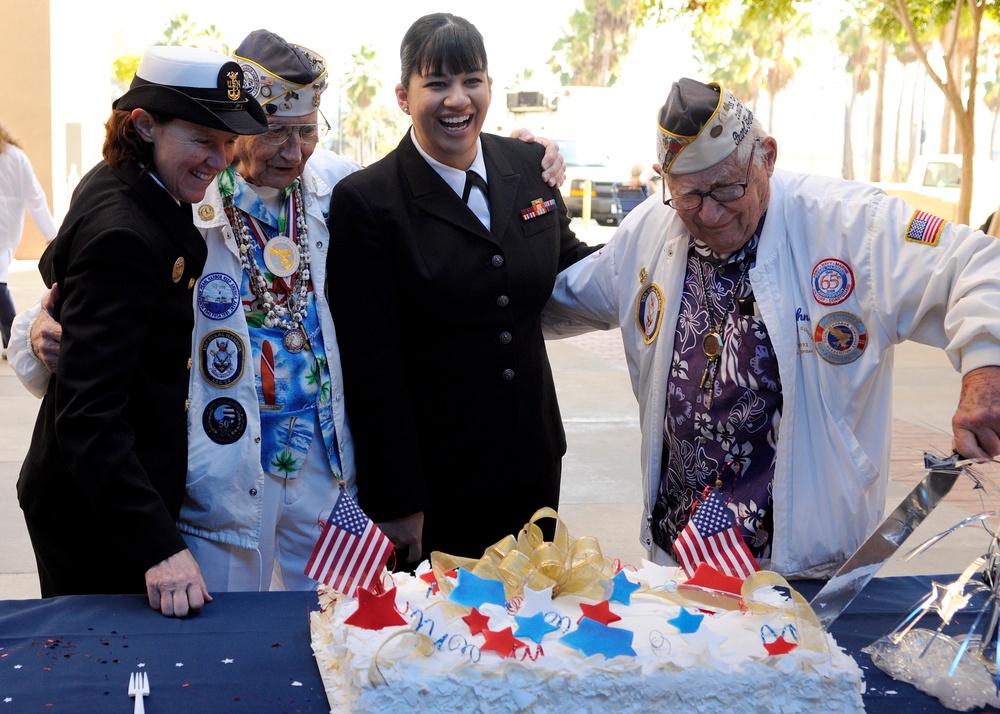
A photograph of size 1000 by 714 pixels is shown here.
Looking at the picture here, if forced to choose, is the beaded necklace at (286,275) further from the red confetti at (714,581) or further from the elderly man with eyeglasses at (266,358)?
the red confetti at (714,581)

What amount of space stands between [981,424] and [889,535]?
29 cm

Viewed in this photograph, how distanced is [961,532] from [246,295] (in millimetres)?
1645

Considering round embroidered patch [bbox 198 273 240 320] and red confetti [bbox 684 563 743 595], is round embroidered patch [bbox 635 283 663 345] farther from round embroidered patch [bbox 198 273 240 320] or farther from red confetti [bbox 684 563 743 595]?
round embroidered patch [bbox 198 273 240 320]

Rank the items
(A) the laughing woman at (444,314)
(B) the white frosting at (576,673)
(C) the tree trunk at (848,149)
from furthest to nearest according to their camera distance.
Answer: (C) the tree trunk at (848,149) → (A) the laughing woman at (444,314) → (B) the white frosting at (576,673)

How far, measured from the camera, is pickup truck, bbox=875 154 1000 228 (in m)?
15.8

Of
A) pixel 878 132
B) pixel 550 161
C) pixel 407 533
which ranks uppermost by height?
pixel 878 132

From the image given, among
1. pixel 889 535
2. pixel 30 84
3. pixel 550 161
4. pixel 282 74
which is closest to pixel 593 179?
pixel 30 84

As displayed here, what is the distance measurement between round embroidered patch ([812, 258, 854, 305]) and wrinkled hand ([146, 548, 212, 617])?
1459 millimetres

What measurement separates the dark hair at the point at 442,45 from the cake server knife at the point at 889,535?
143 cm

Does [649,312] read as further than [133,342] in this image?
Yes

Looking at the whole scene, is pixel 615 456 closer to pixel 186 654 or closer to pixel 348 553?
pixel 348 553

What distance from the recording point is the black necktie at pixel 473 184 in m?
2.74

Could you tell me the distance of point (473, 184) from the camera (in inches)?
108

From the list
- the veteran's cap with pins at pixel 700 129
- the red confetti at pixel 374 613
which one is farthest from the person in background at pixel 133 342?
the veteran's cap with pins at pixel 700 129
